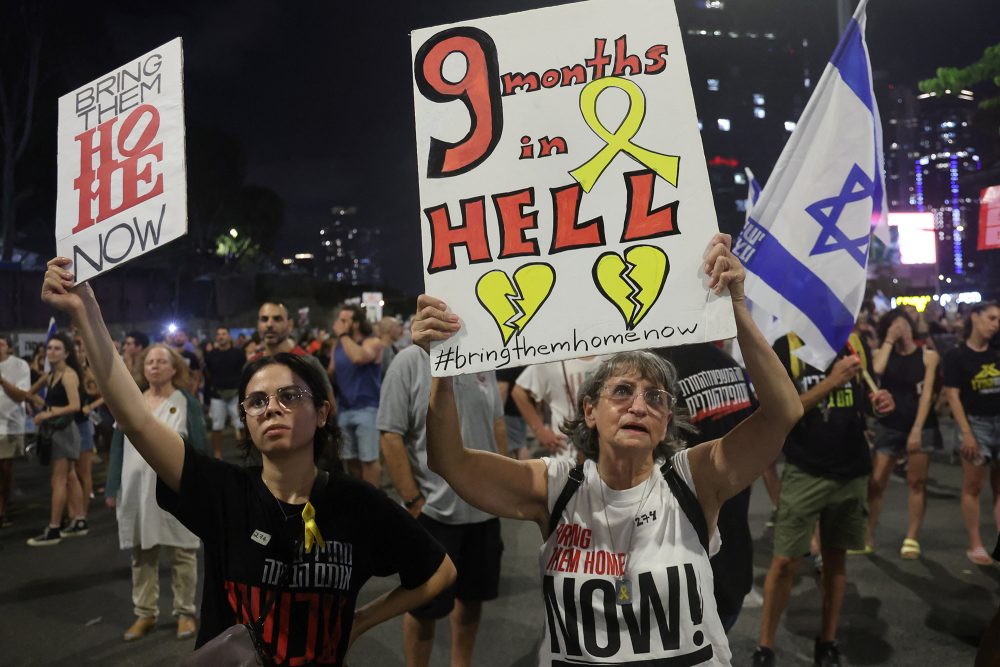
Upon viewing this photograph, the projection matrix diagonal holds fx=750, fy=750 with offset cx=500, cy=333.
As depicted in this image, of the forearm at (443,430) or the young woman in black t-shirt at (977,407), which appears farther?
the young woman in black t-shirt at (977,407)

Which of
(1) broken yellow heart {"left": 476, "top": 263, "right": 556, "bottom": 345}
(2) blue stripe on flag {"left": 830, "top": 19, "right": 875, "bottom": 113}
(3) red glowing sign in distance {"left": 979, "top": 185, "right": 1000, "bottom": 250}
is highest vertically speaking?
(3) red glowing sign in distance {"left": 979, "top": 185, "right": 1000, "bottom": 250}

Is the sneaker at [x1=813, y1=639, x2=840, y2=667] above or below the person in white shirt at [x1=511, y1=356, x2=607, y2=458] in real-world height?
below

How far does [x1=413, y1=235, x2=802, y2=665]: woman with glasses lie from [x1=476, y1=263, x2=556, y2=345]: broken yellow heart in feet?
0.42

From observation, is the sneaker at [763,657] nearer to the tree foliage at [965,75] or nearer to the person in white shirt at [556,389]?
the person in white shirt at [556,389]

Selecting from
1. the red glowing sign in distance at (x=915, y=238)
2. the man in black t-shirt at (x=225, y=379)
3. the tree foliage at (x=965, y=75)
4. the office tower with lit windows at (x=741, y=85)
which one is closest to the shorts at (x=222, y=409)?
the man in black t-shirt at (x=225, y=379)

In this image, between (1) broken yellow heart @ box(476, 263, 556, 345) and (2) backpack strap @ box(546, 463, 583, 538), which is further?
(2) backpack strap @ box(546, 463, 583, 538)

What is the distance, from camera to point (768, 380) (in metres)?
2.20

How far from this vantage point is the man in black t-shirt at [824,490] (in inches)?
170

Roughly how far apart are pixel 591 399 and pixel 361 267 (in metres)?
180

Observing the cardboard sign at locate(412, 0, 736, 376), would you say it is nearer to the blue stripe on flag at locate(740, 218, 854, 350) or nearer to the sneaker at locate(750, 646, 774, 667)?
the blue stripe on flag at locate(740, 218, 854, 350)

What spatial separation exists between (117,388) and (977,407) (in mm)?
6676

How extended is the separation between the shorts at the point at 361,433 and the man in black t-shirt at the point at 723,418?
5199 mm

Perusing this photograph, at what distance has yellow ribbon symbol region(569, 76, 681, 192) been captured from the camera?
226cm

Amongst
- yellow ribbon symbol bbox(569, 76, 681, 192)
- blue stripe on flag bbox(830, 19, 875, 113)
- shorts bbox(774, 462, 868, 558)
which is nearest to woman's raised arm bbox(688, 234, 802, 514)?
yellow ribbon symbol bbox(569, 76, 681, 192)
